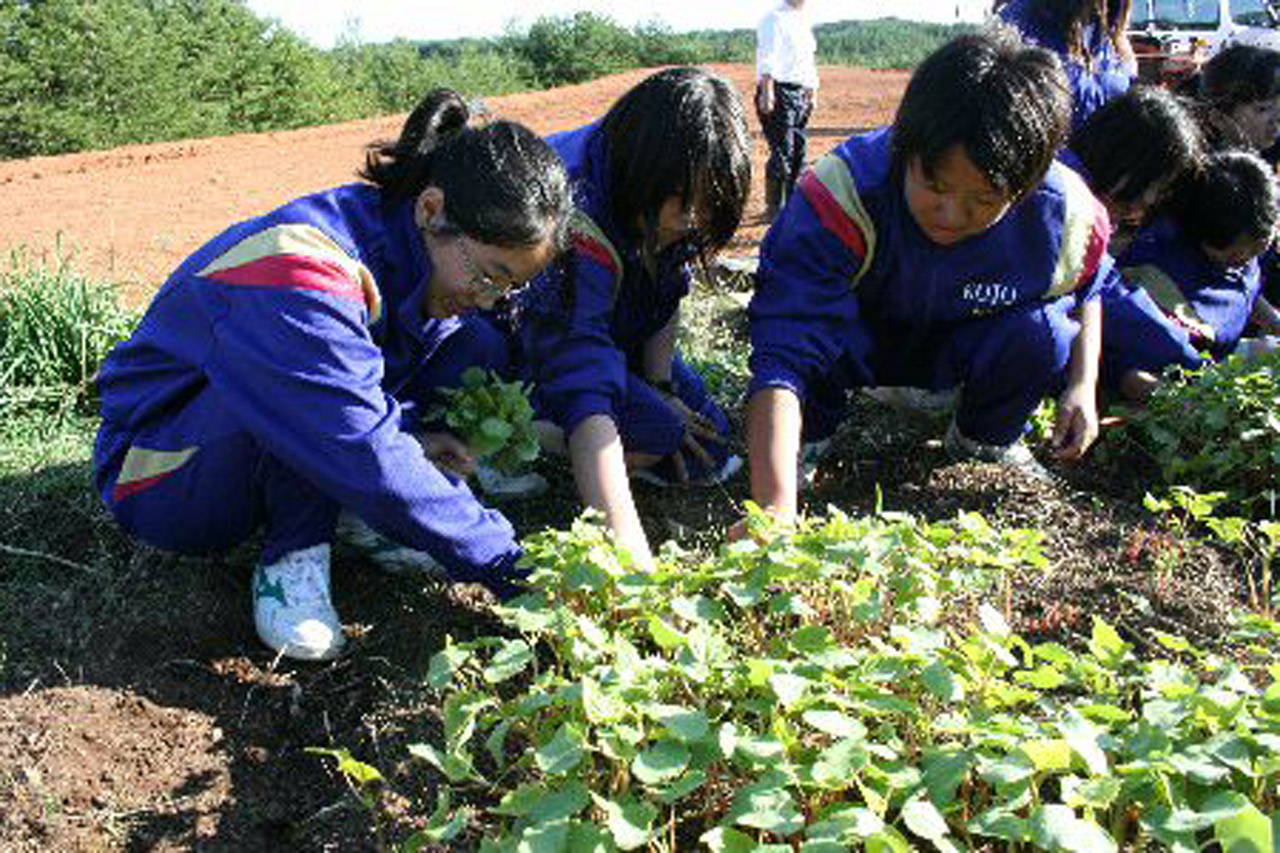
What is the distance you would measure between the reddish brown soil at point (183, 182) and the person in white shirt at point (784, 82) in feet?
1.56

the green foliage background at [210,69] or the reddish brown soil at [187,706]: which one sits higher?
the green foliage background at [210,69]

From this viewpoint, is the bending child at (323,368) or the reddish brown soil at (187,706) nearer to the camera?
the reddish brown soil at (187,706)

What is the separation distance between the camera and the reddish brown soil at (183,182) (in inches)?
325

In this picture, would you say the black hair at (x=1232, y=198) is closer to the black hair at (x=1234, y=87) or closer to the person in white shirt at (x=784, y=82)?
the black hair at (x=1234, y=87)

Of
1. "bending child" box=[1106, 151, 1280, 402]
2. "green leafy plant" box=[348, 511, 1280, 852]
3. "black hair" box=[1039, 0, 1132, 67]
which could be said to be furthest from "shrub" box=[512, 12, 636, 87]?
"green leafy plant" box=[348, 511, 1280, 852]

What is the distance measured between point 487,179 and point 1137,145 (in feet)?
6.01

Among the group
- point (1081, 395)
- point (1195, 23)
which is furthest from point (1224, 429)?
point (1195, 23)

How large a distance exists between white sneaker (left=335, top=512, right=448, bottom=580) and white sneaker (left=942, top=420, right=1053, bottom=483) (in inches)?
48.8

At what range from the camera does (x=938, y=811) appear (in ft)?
4.39

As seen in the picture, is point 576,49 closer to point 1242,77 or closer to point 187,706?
point 1242,77

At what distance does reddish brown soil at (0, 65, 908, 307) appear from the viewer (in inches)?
325

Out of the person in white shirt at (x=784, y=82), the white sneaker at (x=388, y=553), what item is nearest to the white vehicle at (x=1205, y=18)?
the person in white shirt at (x=784, y=82)

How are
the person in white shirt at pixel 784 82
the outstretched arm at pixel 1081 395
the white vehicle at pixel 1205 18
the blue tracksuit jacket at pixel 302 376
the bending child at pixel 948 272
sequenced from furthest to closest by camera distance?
the white vehicle at pixel 1205 18 < the person in white shirt at pixel 784 82 < the outstretched arm at pixel 1081 395 < the bending child at pixel 948 272 < the blue tracksuit jacket at pixel 302 376

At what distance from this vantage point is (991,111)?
2.17 m
